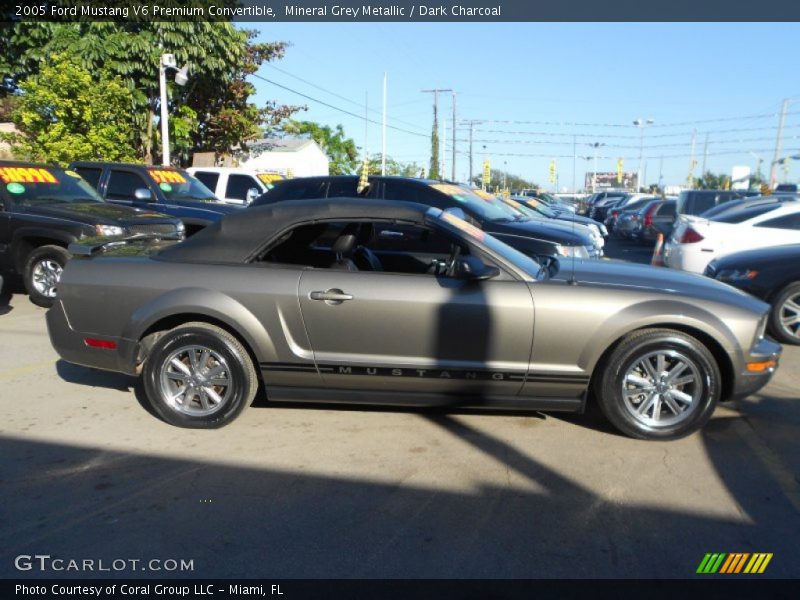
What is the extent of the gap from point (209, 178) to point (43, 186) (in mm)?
6240

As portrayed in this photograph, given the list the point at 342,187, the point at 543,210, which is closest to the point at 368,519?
the point at 342,187

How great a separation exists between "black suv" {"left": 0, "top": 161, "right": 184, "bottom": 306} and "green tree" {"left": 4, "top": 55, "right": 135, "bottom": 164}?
9935 mm

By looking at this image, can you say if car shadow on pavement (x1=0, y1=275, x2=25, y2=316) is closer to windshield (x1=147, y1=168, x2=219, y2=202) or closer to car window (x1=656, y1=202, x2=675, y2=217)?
windshield (x1=147, y1=168, x2=219, y2=202)

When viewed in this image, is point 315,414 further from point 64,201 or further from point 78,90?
point 78,90

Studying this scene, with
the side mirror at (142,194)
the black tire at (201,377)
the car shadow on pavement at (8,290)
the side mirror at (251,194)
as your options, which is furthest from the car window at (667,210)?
the black tire at (201,377)

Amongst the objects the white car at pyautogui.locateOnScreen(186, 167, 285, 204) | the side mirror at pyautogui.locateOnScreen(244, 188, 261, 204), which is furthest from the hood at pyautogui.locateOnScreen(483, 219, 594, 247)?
the white car at pyautogui.locateOnScreen(186, 167, 285, 204)

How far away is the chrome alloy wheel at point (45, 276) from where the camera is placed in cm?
888

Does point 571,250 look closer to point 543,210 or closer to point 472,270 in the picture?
point 472,270

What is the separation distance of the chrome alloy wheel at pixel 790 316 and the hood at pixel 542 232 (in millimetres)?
2341

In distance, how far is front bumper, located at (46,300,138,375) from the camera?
4.85 metres

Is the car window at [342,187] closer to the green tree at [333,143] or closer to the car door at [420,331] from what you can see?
the car door at [420,331]

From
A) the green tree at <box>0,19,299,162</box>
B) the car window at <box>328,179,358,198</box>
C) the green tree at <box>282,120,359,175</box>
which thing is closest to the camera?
the car window at <box>328,179,358,198</box>
